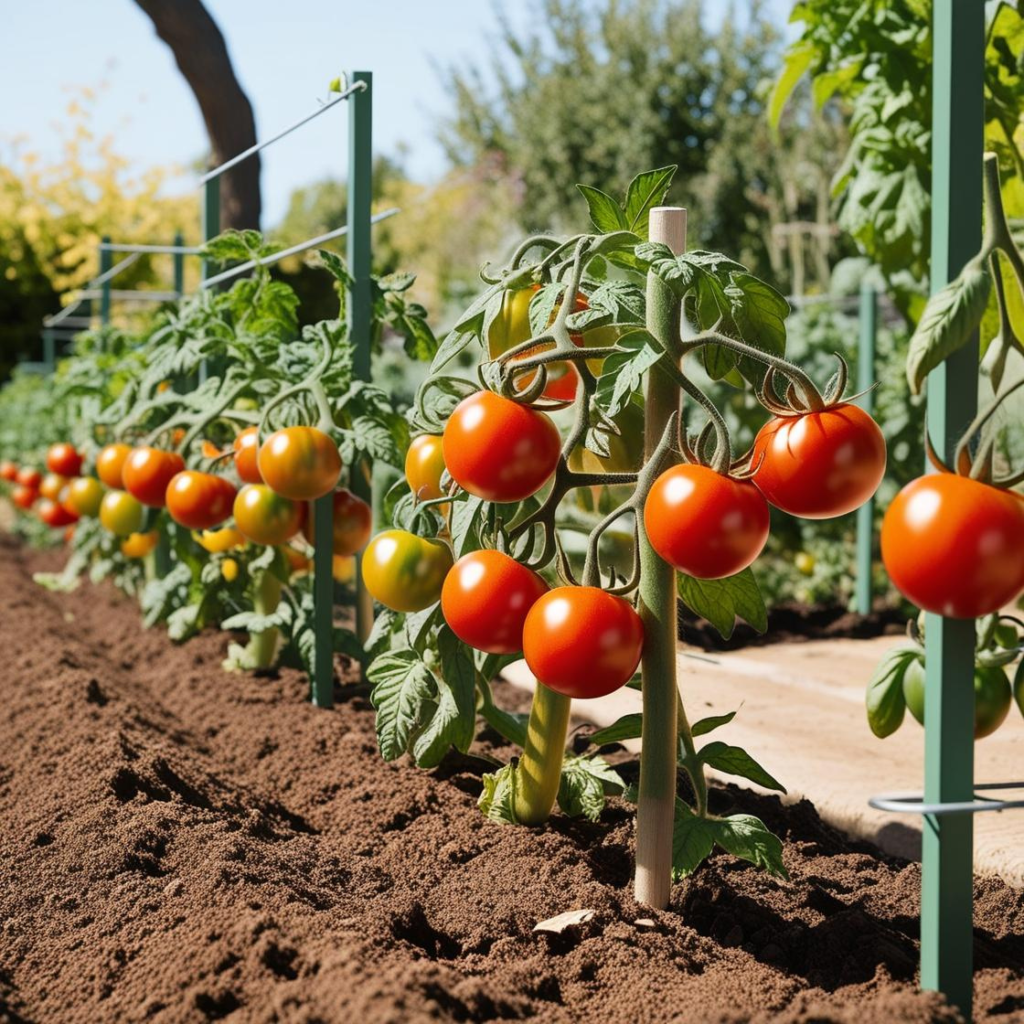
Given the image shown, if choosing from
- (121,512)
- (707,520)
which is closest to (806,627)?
(121,512)

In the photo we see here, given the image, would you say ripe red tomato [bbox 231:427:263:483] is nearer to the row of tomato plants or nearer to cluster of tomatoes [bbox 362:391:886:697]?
the row of tomato plants

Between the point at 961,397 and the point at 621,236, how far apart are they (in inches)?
28.6

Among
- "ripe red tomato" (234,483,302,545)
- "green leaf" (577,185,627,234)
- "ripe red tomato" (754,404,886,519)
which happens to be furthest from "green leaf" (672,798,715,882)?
"ripe red tomato" (234,483,302,545)

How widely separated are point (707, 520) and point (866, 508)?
15.0 ft

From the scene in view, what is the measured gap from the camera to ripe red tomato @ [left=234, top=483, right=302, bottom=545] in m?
3.48

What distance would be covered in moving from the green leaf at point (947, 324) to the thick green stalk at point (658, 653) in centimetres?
56

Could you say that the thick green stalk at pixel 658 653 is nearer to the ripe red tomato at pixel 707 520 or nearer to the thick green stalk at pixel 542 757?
the ripe red tomato at pixel 707 520

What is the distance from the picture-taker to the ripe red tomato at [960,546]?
1452mm

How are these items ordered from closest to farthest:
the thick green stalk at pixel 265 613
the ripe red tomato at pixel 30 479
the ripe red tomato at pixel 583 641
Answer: the ripe red tomato at pixel 583 641 < the thick green stalk at pixel 265 613 < the ripe red tomato at pixel 30 479

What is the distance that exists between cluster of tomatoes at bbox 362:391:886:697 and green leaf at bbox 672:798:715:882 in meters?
0.34

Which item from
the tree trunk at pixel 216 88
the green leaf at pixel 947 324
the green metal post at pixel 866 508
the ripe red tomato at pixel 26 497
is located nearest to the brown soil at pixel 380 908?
the green leaf at pixel 947 324

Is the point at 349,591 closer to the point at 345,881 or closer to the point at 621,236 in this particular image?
the point at 345,881

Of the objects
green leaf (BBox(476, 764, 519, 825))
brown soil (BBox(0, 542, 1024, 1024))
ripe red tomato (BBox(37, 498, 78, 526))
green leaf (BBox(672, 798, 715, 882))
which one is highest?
ripe red tomato (BBox(37, 498, 78, 526))

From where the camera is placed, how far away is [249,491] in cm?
350
